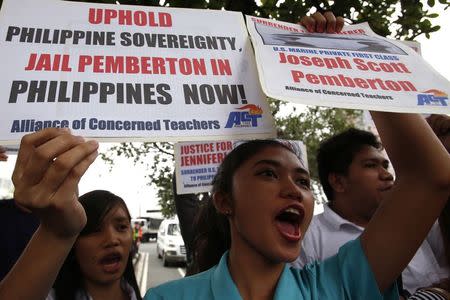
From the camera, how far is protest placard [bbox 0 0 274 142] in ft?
4.56

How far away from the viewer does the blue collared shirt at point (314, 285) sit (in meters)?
1.51

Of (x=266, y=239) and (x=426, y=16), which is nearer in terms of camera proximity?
(x=266, y=239)

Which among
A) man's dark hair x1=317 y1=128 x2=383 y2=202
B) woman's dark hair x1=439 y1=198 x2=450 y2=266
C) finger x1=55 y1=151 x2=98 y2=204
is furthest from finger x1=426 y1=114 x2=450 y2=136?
finger x1=55 y1=151 x2=98 y2=204

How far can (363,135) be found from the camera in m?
2.99

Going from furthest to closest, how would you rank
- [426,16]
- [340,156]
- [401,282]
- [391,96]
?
1. [426,16]
2. [340,156]
3. [401,282]
4. [391,96]

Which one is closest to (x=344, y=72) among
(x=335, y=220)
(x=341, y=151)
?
(x=335, y=220)

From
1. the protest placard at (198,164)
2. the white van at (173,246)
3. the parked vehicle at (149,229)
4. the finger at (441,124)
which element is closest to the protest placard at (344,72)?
the finger at (441,124)

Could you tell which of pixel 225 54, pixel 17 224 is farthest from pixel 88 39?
pixel 17 224

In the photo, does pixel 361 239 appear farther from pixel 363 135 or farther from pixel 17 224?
pixel 17 224

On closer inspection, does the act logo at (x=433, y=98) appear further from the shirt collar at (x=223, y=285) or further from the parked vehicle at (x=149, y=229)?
the parked vehicle at (x=149, y=229)

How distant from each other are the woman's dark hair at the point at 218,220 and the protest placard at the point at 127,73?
0.34 meters

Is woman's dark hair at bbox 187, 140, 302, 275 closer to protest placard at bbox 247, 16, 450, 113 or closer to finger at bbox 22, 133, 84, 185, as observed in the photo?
protest placard at bbox 247, 16, 450, 113

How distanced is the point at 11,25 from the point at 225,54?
0.72 m

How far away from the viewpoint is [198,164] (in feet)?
13.8
